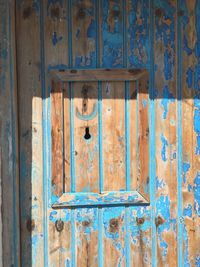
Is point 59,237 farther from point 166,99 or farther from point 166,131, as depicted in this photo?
point 166,99

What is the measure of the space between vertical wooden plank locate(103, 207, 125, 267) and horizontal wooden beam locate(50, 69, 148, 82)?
64 cm

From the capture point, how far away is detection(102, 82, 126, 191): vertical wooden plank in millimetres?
2414

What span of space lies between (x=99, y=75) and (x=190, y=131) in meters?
0.53

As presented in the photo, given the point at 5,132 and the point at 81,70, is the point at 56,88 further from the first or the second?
the point at 5,132

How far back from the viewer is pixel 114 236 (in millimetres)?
2441

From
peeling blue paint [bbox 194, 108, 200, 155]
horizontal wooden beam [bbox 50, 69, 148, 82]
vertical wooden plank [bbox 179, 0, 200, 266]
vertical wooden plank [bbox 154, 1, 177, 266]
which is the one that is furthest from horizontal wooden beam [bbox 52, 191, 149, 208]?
horizontal wooden beam [bbox 50, 69, 148, 82]

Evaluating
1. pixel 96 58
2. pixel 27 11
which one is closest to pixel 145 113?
pixel 96 58

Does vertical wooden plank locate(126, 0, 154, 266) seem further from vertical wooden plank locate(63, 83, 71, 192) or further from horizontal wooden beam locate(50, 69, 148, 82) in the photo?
vertical wooden plank locate(63, 83, 71, 192)

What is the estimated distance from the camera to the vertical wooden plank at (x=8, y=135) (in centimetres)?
229

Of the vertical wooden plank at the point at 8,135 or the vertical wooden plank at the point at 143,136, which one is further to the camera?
the vertical wooden plank at the point at 143,136

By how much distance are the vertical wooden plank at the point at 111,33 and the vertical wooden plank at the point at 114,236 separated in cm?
73

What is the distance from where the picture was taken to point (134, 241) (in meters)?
2.45

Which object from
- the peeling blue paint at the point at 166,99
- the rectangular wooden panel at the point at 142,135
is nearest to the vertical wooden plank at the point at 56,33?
the rectangular wooden panel at the point at 142,135

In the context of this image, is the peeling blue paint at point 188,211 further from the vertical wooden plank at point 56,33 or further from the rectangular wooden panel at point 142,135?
the vertical wooden plank at point 56,33
